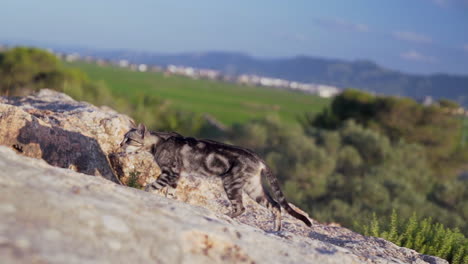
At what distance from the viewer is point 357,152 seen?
965 inches

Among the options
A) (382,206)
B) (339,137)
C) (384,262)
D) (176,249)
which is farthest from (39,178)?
(339,137)

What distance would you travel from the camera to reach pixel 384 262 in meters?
4.91

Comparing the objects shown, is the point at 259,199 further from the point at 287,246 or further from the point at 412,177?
the point at 412,177

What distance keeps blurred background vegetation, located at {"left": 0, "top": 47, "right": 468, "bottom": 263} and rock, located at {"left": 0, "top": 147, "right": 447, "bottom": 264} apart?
3.44 metres

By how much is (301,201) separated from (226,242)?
1376cm

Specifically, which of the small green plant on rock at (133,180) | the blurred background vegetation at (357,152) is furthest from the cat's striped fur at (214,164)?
the blurred background vegetation at (357,152)

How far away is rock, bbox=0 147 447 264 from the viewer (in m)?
3.03

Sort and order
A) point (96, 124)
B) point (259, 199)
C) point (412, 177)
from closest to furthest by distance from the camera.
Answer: point (259, 199) < point (96, 124) < point (412, 177)

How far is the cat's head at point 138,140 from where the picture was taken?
6598 mm

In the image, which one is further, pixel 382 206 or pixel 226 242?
pixel 382 206

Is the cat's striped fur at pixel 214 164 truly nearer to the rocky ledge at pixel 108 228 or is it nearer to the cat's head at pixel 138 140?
the cat's head at pixel 138 140

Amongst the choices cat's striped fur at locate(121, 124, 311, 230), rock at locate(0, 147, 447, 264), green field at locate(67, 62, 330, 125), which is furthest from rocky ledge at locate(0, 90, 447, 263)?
green field at locate(67, 62, 330, 125)

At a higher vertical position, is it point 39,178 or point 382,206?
point 39,178

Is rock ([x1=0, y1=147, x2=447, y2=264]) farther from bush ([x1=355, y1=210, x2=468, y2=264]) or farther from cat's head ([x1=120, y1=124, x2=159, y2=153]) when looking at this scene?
bush ([x1=355, y1=210, x2=468, y2=264])
